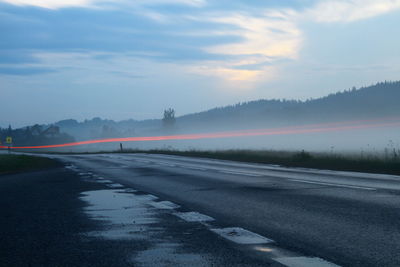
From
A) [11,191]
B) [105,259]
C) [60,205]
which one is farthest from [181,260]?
[11,191]

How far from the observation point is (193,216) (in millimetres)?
8969

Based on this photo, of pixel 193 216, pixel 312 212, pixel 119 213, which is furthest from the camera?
pixel 119 213

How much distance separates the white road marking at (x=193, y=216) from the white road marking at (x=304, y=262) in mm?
2913

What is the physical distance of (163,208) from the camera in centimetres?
1015

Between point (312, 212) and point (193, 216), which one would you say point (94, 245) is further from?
point (312, 212)

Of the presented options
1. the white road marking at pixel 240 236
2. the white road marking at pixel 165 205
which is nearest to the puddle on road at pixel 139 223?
the white road marking at pixel 165 205

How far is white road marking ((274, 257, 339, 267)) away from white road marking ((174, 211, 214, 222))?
115 inches

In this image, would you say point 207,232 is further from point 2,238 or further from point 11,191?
point 11,191

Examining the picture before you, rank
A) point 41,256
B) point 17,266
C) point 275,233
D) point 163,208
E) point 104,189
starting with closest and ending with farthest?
point 17,266
point 41,256
point 275,233
point 163,208
point 104,189

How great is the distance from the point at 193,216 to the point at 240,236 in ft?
6.50

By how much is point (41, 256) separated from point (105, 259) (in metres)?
0.75

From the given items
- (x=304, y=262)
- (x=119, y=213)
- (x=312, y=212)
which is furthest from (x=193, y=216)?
(x=304, y=262)

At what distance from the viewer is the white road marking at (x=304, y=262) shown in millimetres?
5410

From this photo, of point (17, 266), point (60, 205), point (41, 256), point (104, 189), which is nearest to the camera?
point (17, 266)
